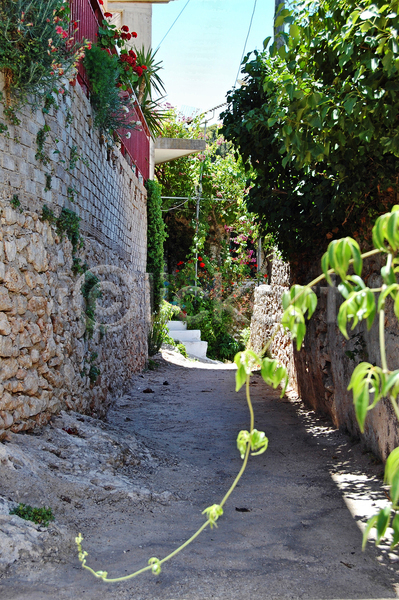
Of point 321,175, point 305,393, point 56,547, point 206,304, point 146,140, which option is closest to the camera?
point 56,547

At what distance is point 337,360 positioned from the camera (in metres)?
4.90

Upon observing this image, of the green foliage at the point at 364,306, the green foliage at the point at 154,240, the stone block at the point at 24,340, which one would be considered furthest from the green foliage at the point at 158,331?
the green foliage at the point at 364,306

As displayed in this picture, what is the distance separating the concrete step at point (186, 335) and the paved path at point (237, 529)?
7.58m

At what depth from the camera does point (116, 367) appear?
6.47 meters

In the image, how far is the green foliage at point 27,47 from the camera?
2.96 meters

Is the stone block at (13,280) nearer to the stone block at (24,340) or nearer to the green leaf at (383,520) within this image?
the stone block at (24,340)

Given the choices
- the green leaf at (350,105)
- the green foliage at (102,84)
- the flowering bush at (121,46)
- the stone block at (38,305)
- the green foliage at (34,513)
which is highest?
the flowering bush at (121,46)

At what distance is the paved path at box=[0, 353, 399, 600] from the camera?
2104 millimetres

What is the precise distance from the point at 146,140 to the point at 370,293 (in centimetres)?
1006

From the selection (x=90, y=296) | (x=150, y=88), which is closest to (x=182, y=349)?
(x=150, y=88)

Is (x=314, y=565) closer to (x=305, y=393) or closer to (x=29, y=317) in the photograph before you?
(x=29, y=317)

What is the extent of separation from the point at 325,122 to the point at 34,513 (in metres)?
2.74

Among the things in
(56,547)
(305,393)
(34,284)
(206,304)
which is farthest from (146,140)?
(56,547)

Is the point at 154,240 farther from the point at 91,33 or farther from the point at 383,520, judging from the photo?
the point at 383,520
